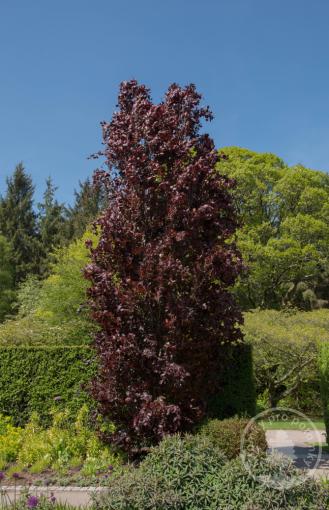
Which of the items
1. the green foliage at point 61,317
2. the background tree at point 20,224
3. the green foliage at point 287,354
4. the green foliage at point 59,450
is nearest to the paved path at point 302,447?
the green foliage at point 287,354

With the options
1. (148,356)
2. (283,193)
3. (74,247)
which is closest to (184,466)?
(148,356)

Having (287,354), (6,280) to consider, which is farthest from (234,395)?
(6,280)

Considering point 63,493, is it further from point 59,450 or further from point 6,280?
point 6,280

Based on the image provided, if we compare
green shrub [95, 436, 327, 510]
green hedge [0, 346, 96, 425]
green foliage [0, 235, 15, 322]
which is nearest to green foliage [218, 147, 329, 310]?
green hedge [0, 346, 96, 425]

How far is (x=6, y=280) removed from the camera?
32656 mm

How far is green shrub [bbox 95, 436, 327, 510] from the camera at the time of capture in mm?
4512

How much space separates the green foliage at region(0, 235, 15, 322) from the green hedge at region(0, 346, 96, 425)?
2125 centimetres

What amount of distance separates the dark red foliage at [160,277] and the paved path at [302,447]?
2.11 metres

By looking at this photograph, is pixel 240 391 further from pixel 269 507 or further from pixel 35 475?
pixel 269 507

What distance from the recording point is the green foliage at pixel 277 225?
23969 mm

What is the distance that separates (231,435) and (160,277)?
231 cm

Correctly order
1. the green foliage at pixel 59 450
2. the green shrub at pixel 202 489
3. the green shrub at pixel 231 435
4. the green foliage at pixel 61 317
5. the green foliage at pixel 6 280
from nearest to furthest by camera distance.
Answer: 1. the green shrub at pixel 202 489
2. the green shrub at pixel 231 435
3. the green foliage at pixel 59 450
4. the green foliage at pixel 61 317
5. the green foliage at pixel 6 280

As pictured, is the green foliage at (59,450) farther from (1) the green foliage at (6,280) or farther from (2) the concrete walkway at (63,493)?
(1) the green foliage at (6,280)

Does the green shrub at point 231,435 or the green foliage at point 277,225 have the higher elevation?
the green foliage at point 277,225
